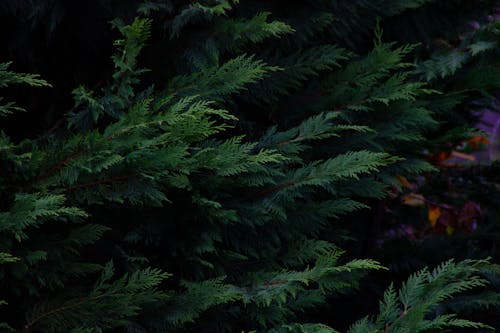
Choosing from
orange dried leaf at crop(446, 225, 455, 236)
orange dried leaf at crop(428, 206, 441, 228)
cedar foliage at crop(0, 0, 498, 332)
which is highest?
cedar foliage at crop(0, 0, 498, 332)

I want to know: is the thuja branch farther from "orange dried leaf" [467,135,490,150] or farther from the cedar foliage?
"orange dried leaf" [467,135,490,150]

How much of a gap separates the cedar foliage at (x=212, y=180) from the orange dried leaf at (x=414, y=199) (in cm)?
69

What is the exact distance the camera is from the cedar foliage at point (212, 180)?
184cm

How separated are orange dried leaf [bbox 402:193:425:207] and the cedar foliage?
27.1 inches

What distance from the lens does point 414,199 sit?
3477 mm

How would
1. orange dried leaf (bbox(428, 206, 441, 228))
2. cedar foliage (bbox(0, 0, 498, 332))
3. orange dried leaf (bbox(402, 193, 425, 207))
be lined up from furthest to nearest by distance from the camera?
orange dried leaf (bbox(402, 193, 425, 207)) < orange dried leaf (bbox(428, 206, 441, 228)) < cedar foliage (bbox(0, 0, 498, 332))

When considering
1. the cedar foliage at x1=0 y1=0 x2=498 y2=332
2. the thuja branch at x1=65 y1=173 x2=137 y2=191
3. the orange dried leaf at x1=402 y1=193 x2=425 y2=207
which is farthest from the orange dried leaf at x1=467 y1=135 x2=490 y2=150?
the thuja branch at x1=65 y1=173 x2=137 y2=191

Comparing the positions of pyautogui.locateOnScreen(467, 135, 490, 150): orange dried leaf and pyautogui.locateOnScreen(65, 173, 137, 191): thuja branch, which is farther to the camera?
pyautogui.locateOnScreen(467, 135, 490, 150): orange dried leaf

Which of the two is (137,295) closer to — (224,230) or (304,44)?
(224,230)

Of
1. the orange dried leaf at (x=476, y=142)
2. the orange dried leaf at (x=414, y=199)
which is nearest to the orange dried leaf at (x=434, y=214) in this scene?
the orange dried leaf at (x=414, y=199)

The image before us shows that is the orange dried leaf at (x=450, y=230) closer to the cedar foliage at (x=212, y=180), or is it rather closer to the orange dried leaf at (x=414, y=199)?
the orange dried leaf at (x=414, y=199)

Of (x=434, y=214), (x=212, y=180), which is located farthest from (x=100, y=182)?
(x=434, y=214)

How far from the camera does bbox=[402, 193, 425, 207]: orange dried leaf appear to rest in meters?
3.40

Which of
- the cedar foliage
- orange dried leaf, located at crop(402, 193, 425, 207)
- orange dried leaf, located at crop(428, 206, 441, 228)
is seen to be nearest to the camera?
the cedar foliage
